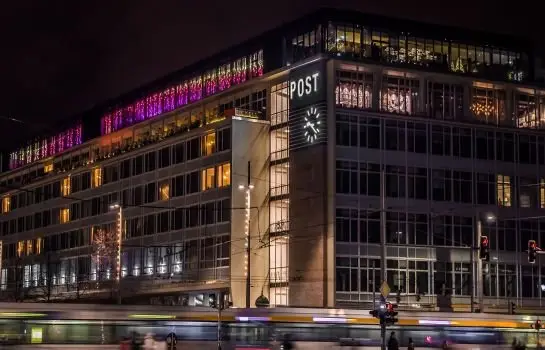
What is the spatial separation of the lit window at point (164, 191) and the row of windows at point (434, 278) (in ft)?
65.1

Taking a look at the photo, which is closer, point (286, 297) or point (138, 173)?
point (286, 297)

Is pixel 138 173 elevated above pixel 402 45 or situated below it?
below

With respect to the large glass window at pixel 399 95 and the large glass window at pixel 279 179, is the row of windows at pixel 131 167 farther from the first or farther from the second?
the large glass window at pixel 399 95

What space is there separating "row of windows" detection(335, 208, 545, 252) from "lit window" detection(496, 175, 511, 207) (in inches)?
62.6

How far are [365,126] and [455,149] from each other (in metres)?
8.26

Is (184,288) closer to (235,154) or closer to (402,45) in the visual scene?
(235,154)

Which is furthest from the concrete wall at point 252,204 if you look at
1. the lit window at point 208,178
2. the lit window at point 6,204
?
the lit window at point 6,204

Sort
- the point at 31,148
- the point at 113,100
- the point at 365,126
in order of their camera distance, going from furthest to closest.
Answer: the point at 31,148 < the point at 113,100 < the point at 365,126

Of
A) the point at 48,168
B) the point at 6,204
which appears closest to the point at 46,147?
the point at 48,168

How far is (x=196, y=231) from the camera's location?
8081 cm

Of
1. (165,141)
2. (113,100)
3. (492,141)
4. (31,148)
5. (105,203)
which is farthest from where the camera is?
(31,148)

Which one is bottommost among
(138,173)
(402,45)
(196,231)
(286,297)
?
(286,297)

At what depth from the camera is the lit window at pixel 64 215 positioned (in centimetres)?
10256

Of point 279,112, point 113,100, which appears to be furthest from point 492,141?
point 113,100
